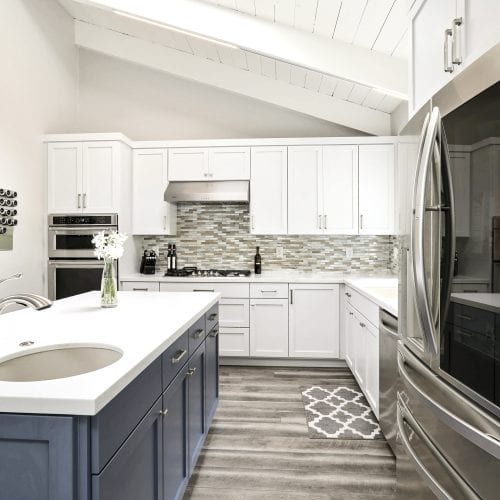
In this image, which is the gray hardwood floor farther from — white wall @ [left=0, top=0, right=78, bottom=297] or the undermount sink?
white wall @ [left=0, top=0, right=78, bottom=297]

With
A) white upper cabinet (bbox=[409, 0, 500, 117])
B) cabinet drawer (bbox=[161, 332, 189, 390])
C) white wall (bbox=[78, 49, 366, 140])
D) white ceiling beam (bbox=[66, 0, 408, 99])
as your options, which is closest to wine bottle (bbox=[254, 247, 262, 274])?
white wall (bbox=[78, 49, 366, 140])

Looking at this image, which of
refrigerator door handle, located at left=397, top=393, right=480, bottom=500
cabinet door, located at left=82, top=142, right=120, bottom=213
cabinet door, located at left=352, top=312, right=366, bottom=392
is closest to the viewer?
refrigerator door handle, located at left=397, top=393, right=480, bottom=500

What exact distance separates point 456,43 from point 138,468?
1647 mm

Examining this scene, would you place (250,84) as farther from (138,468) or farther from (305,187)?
(138,468)

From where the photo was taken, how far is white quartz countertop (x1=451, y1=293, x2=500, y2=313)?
947 millimetres

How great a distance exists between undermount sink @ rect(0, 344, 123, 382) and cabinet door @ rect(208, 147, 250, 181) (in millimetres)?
3093

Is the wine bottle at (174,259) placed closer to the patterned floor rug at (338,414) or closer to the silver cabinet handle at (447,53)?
the patterned floor rug at (338,414)

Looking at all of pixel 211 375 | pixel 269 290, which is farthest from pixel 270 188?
pixel 211 375

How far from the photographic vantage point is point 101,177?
4.09 metres

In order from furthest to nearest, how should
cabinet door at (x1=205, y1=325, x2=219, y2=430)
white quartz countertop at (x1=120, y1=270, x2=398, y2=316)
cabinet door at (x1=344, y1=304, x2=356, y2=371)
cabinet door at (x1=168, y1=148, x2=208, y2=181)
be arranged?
cabinet door at (x1=168, y1=148, x2=208, y2=181) → white quartz countertop at (x1=120, y1=270, x2=398, y2=316) → cabinet door at (x1=344, y1=304, x2=356, y2=371) → cabinet door at (x1=205, y1=325, x2=219, y2=430)

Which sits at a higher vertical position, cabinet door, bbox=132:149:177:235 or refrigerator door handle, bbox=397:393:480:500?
cabinet door, bbox=132:149:177:235

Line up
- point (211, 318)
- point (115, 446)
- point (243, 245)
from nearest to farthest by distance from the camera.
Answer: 1. point (115, 446)
2. point (211, 318)
3. point (243, 245)

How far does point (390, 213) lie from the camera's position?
423 centimetres

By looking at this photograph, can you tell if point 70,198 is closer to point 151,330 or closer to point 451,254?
point 151,330
